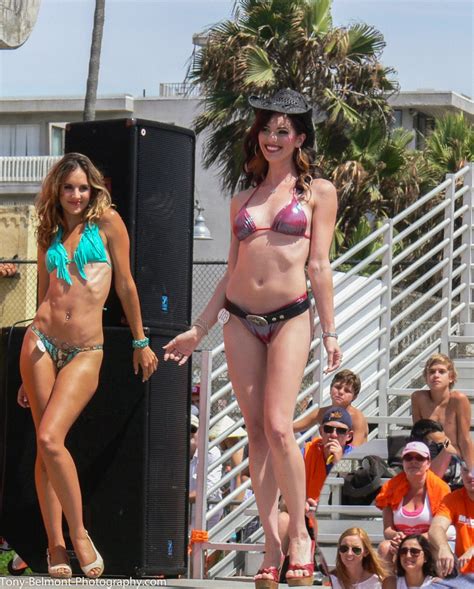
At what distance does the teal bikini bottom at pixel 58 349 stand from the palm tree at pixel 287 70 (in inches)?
740

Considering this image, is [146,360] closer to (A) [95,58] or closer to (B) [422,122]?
(A) [95,58]

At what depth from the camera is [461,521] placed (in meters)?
7.45

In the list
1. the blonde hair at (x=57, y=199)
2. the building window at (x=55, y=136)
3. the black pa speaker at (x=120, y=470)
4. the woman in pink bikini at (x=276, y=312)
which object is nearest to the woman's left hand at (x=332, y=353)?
the woman in pink bikini at (x=276, y=312)

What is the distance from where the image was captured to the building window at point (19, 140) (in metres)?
48.3

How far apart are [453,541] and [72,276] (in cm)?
283

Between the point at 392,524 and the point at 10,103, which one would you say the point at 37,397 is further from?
the point at 10,103

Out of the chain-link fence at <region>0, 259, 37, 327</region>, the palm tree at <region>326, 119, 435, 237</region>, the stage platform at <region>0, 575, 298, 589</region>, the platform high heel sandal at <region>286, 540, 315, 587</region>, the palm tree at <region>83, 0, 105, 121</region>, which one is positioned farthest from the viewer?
the palm tree at <region>83, 0, 105, 121</region>

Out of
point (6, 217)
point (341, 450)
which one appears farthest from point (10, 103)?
point (341, 450)

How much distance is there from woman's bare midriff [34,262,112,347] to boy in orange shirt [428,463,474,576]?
2.22m

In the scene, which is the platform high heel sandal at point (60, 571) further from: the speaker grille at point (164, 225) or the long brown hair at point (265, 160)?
the long brown hair at point (265, 160)

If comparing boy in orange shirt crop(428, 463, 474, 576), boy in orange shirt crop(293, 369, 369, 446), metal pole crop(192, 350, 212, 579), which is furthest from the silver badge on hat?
metal pole crop(192, 350, 212, 579)

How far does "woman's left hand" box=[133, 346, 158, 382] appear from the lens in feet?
22.1

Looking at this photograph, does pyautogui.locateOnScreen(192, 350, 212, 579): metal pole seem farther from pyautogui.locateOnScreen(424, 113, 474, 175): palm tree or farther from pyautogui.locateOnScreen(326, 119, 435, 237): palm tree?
pyautogui.locateOnScreen(424, 113, 474, 175): palm tree

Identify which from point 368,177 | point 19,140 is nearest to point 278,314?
point 368,177
